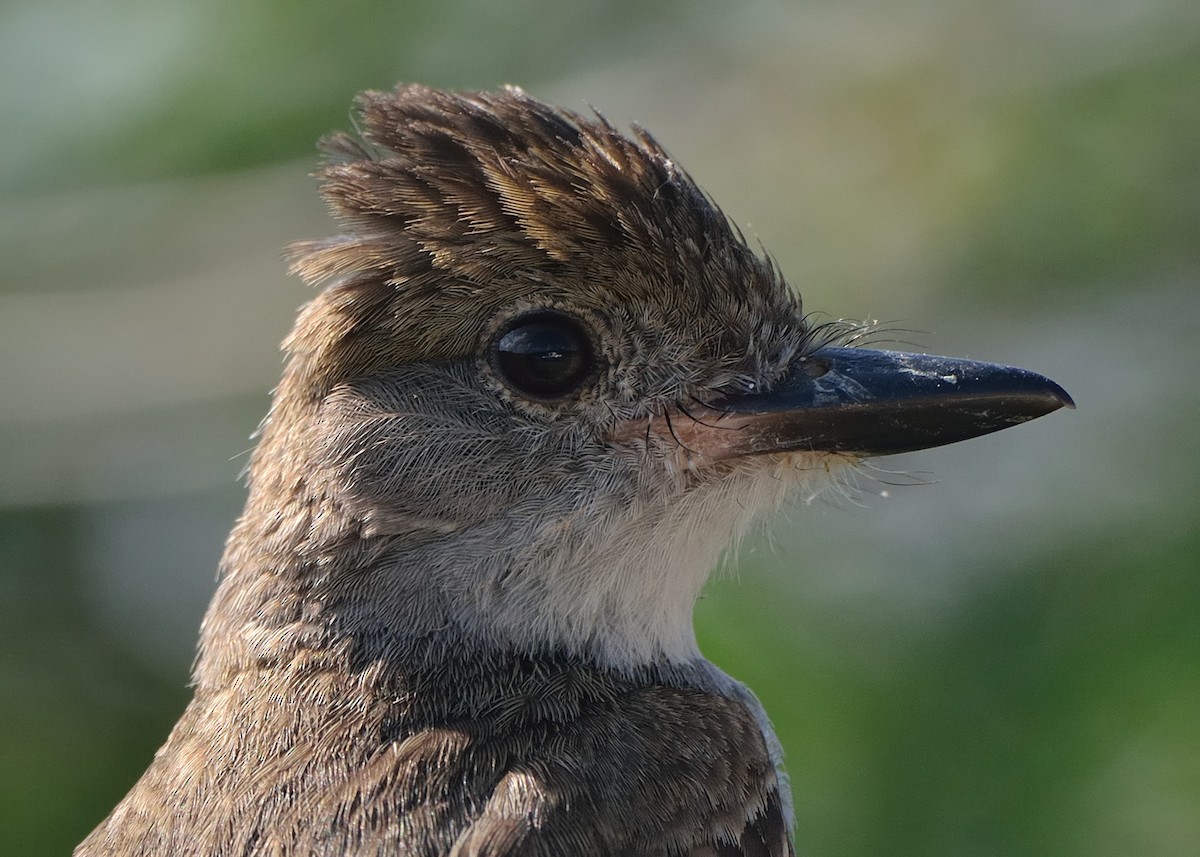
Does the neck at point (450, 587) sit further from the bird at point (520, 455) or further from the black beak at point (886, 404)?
the black beak at point (886, 404)

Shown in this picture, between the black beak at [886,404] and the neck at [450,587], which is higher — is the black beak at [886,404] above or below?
above

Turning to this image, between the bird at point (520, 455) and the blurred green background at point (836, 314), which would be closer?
the bird at point (520, 455)

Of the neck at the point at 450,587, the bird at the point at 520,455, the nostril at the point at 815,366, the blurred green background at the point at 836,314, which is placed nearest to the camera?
the bird at the point at 520,455

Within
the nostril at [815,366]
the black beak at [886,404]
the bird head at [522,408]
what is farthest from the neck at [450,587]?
the nostril at [815,366]

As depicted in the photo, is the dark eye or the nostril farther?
the nostril

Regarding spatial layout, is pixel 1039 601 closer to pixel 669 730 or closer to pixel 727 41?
pixel 669 730

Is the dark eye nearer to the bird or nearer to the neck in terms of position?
the bird

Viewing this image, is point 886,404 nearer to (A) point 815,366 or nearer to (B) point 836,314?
(A) point 815,366

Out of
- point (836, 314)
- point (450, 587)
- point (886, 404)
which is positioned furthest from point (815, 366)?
point (836, 314)

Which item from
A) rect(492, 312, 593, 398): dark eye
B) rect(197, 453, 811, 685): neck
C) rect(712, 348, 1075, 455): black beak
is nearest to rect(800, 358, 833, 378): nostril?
rect(712, 348, 1075, 455): black beak
